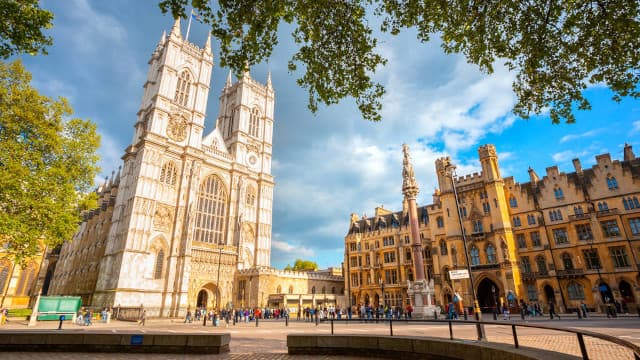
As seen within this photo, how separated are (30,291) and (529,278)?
7228cm

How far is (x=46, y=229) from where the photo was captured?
17.8 meters

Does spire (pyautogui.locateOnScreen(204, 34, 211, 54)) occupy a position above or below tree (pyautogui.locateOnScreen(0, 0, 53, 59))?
above

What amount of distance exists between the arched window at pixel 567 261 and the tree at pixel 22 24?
39776mm

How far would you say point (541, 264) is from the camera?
31281mm

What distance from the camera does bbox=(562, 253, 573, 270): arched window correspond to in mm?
29859

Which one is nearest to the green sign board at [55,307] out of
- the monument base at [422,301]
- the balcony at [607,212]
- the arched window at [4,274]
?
the monument base at [422,301]

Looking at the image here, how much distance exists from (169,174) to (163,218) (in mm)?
5803

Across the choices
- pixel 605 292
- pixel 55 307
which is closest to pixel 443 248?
pixel 605 292

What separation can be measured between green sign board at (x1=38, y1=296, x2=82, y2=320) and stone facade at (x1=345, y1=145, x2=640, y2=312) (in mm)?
28056

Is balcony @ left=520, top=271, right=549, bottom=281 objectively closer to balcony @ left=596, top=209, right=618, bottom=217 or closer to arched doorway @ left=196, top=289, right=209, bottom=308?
balcony @ left=596, top=209, right=618, bottom=217

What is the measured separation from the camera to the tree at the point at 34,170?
16.7 metres

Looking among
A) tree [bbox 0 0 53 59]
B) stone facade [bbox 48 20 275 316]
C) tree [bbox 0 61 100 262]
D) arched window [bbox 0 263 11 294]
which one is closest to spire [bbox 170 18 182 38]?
stone facade [bbox 48 20 275 316]

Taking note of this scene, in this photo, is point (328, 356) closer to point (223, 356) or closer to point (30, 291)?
point (223, 356)

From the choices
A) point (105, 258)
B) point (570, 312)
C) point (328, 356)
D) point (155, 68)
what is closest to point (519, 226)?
point (570, 312)
